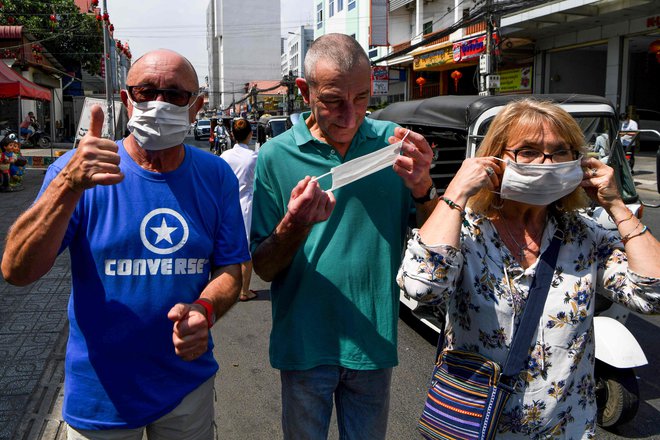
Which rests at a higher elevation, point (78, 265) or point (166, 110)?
point (166, 110)

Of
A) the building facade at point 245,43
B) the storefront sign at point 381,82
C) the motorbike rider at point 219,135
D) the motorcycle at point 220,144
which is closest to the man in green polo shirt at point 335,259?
the motorcycle at point 220,144

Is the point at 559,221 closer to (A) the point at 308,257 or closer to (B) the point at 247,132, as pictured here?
(A) the point at 308,257

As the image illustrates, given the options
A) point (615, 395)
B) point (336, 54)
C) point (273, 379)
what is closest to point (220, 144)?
point (273, 379)

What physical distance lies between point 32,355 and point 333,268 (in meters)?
3.88

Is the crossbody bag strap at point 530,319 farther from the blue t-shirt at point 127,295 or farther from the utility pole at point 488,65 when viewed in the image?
the utility pole at point 488,65

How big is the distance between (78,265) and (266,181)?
2.46 feet

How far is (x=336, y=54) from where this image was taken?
86.4 inches

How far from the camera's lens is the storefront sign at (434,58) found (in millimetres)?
26125

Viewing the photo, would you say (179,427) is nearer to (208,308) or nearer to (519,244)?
(208,308)

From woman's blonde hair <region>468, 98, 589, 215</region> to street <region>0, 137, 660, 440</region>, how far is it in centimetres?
221

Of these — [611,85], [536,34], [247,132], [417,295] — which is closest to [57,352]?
[247,132]

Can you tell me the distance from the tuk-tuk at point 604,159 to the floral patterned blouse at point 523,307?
0.42 meters

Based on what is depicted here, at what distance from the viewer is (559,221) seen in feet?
7.32

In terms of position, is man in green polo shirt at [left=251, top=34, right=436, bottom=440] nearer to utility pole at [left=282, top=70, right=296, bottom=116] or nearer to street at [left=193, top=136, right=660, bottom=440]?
street at [left=193, top=136, right=660, bottom=440]
